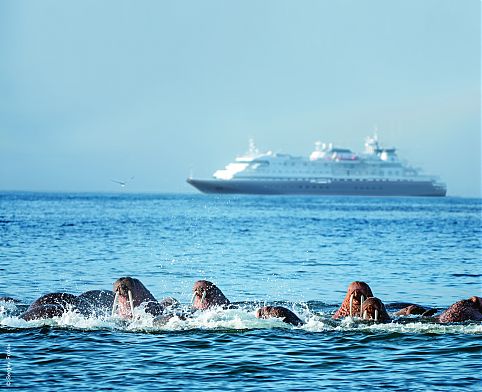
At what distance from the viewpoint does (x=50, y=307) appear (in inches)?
754

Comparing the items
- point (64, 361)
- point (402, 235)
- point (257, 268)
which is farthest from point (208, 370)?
point (402, 235)

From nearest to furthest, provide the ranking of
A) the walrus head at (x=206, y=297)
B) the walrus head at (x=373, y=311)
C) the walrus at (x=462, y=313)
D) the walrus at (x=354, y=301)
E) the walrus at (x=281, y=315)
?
the walrus at (x=281, y=315) → the walrus head at (x=373, y=311) → the walrus at (x=462, y=313) → the walrus at (x=354, y=301) → the walrus head at (x=206, y=297)

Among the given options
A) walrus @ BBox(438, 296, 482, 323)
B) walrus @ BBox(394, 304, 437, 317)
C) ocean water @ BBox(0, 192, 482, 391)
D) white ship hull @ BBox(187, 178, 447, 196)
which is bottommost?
ocean water @ BBox(0, 192, 482, 391)

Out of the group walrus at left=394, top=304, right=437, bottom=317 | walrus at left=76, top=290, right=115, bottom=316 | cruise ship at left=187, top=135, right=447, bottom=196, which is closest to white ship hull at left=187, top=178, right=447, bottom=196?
cruise ship at left=187, top=135, right=447, bottom=196

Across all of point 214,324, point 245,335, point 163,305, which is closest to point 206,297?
point 163,305

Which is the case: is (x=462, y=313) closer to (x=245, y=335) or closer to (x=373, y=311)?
(x=373, y=311)

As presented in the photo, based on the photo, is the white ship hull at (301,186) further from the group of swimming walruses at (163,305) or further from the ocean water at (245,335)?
the group of swimming walruses at (163,305)

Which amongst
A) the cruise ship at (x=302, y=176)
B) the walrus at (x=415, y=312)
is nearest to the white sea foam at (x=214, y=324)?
the walrus at (x=415, y=312)

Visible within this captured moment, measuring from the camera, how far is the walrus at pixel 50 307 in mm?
18969

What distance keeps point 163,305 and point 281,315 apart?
2.59m

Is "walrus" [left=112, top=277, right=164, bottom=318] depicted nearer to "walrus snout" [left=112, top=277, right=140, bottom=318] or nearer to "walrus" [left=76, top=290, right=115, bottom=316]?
"walrus snout" [left=112, top=277, right=140, bottom=318]

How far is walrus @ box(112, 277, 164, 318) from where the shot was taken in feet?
62.5

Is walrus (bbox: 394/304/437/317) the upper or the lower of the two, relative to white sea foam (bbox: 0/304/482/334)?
upper

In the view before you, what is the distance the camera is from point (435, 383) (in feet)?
46.3
